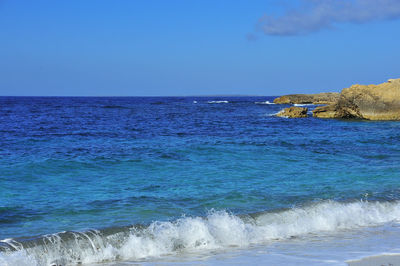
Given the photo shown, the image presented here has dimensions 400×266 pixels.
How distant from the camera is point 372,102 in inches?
1270

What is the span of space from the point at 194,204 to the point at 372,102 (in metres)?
26.8

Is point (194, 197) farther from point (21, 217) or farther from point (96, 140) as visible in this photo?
point (96, 140)

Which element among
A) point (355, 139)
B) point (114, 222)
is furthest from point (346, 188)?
point (355, 139)

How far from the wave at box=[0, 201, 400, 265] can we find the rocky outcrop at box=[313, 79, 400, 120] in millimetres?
24015

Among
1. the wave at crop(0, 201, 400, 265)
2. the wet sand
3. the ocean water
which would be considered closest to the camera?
the wet sand

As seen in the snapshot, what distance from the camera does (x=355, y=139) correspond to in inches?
806

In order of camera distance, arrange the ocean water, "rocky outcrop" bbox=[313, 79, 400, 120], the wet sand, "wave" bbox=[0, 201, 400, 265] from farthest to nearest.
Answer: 1. "rocky outcrop" bbox=[313, 79, 400, 120]
2. the ocean water
3. "wave" bbox=[0, 201, 400, 265]
4. the wet sand

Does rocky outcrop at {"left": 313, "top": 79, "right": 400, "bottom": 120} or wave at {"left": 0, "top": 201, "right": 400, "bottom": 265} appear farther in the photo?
rocky outcrop at {"left": 313, "top": 79, "right": 400, "bottom": 120}

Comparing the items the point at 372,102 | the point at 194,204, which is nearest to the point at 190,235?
the point at 194,204

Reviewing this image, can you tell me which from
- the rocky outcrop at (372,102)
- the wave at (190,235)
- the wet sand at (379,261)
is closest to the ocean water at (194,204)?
the wave at (190,235)

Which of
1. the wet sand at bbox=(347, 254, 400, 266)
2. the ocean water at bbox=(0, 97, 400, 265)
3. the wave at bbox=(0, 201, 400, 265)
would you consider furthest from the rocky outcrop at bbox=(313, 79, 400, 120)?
the wet sand at bbox=(347, 254, 400, 266)

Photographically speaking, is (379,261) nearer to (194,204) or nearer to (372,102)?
(194,204)

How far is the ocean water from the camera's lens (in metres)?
6.56

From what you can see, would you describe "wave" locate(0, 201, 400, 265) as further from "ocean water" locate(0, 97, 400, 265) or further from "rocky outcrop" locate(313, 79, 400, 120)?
"rocky outcrop" locate(313, 79, 400, 120)
